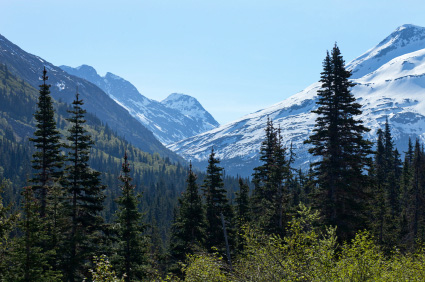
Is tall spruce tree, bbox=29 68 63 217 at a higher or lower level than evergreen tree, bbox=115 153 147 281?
higher

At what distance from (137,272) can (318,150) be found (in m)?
16.5

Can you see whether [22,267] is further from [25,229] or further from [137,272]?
[137,272]

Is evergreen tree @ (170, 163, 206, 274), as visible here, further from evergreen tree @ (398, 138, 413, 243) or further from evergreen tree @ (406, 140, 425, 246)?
evergreen tree @ (406, 140, 425, 246)

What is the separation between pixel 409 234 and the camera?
51438mm

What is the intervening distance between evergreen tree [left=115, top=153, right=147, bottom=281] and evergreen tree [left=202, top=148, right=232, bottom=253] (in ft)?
38.3

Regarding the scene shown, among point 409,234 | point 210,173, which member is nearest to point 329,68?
point 210,173

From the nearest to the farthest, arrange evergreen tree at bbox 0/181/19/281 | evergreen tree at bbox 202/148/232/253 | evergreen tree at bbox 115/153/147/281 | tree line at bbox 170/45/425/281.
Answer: tree line at bbox 170/45/425/281
evergreen tree at bbox 0/181/19/281
evergreen tree at bbox 115/153/147/281
evergreen tree at bbox 202/148/232/253

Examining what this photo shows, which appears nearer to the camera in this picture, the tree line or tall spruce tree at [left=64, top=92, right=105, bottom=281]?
the tree line

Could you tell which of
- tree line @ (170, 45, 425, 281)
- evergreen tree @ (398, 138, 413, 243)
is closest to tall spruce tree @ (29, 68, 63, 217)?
tree line @ (170, 45, 425, 281)

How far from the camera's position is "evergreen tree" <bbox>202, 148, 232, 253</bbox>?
37.6 meters

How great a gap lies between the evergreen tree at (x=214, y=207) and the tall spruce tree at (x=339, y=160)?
450 inches

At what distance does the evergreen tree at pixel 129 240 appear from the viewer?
1034 inches

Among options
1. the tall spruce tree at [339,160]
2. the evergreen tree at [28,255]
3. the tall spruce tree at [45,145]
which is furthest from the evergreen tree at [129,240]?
the tall spruce tree at [339,160]

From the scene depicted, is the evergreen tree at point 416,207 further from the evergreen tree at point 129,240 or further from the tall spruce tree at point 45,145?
the tall spruce tree at point 45,145
